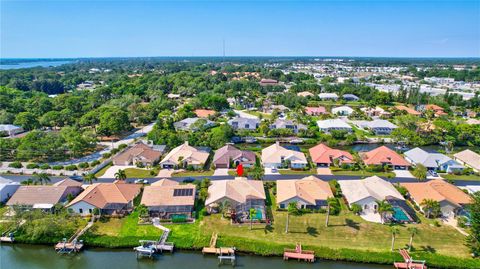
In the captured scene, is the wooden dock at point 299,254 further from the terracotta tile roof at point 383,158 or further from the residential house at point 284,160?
the terracotta tile roof at point 383,158

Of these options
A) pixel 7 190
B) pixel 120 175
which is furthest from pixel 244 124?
pixel 7 190

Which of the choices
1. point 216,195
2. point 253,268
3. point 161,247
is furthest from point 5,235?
point 253,268

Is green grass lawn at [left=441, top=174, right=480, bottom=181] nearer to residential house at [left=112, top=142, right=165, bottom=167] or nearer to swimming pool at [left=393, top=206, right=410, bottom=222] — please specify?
swimming pool at [left=393, top=206, right=410, bottom=222]

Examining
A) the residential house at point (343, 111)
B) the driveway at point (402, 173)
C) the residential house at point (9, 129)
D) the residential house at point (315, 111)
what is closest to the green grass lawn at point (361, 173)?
the driveway at point (402, 173)

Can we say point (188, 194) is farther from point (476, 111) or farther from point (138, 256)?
point (476, 111)

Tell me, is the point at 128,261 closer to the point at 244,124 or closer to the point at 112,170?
the point at 112,170
